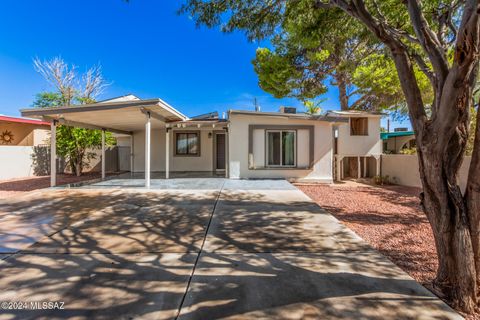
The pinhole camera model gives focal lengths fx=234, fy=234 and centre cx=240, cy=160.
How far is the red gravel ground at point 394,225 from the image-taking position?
123 inches

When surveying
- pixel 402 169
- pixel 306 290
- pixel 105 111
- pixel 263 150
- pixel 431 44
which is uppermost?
pixel 105 111

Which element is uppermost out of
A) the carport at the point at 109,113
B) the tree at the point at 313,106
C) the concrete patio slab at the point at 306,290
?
the tree at the point at 313,106

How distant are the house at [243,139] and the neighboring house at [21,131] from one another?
558 centimetres

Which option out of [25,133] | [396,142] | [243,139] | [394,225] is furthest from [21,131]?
[396,142]

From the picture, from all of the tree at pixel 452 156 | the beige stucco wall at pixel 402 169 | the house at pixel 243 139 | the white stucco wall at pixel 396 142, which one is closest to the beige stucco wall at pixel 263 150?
the house at pixel 243 139

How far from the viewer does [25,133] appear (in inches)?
611

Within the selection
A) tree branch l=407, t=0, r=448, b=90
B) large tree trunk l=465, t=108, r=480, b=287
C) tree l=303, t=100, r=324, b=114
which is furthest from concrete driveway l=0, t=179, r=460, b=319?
tree l=303, t=100, r=324, b=114

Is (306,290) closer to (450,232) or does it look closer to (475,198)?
(450,232)

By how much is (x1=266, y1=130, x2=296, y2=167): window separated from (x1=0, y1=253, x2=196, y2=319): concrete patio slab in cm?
774

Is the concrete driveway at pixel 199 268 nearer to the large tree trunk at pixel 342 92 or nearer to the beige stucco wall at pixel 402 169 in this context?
the beige stucco wall at pixel 402 169

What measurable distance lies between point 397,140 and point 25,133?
27.3 meters

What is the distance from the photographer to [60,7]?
32.6 feet

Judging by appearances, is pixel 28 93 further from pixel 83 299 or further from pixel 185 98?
pixel 83 299

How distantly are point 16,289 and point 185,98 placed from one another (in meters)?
21.9
